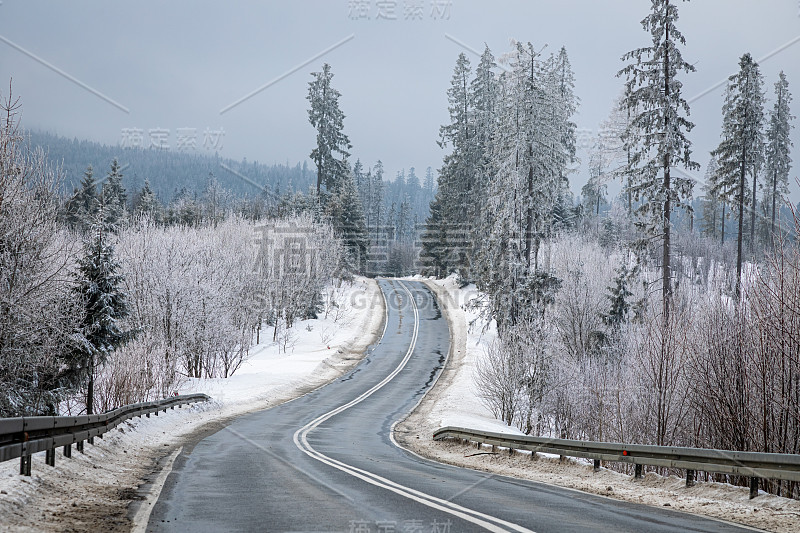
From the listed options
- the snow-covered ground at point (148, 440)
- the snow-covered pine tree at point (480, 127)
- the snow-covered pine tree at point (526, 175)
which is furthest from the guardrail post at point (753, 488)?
the snow-covered pine tree at point (480, 127)

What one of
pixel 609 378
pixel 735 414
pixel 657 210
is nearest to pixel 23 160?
pixel 735 414

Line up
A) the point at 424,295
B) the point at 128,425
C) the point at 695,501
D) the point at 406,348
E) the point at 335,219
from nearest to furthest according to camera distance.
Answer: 1. the point at 695,501
2. the point at 128,425
3. the point at 406,348
4. the point at 424,295
5. the point at 335,219

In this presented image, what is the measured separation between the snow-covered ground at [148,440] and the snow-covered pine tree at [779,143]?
45.6 metres

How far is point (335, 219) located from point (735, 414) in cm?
6973

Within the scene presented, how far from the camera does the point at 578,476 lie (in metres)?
13.6

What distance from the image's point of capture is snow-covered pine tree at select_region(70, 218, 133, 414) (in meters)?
20.7

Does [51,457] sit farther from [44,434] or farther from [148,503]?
[148,503]

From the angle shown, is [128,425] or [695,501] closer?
[695,501]

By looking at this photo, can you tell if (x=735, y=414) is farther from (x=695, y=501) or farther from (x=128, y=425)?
(x=128, y=425)

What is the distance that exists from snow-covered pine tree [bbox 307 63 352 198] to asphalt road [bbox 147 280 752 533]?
6457cm

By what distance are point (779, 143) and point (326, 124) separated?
5402 cm

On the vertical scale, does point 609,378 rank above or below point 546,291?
below

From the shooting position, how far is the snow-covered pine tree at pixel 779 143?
63.0 meters

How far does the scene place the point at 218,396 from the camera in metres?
33.3
